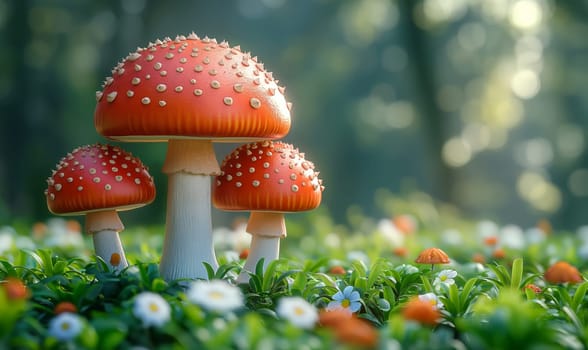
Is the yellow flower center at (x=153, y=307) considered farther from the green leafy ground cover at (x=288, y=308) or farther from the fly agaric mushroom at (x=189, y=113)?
the fly agaric mushroom at (x=189, y=113)

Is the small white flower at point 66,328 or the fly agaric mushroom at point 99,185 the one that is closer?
the small white flower at point 66,328

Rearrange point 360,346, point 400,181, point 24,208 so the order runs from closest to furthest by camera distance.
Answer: point 360,346
point 24,208
point 400,181

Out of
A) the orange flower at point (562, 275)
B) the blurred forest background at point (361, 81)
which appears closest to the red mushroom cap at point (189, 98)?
the orange flower at point (562, 275)

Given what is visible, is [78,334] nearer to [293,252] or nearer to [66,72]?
[293,252]

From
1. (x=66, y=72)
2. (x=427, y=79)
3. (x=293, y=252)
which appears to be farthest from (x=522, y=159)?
(x=293, y=252)

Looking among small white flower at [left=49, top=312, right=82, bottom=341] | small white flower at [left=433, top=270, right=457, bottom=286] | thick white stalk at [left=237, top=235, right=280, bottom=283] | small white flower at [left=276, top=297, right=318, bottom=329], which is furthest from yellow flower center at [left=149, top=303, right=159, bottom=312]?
small white flower at [left=433, top=270, right=457, bottom=286]

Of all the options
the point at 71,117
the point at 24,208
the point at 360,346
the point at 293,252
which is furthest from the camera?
the point at 71,117

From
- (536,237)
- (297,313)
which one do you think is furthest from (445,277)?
(536,237)
